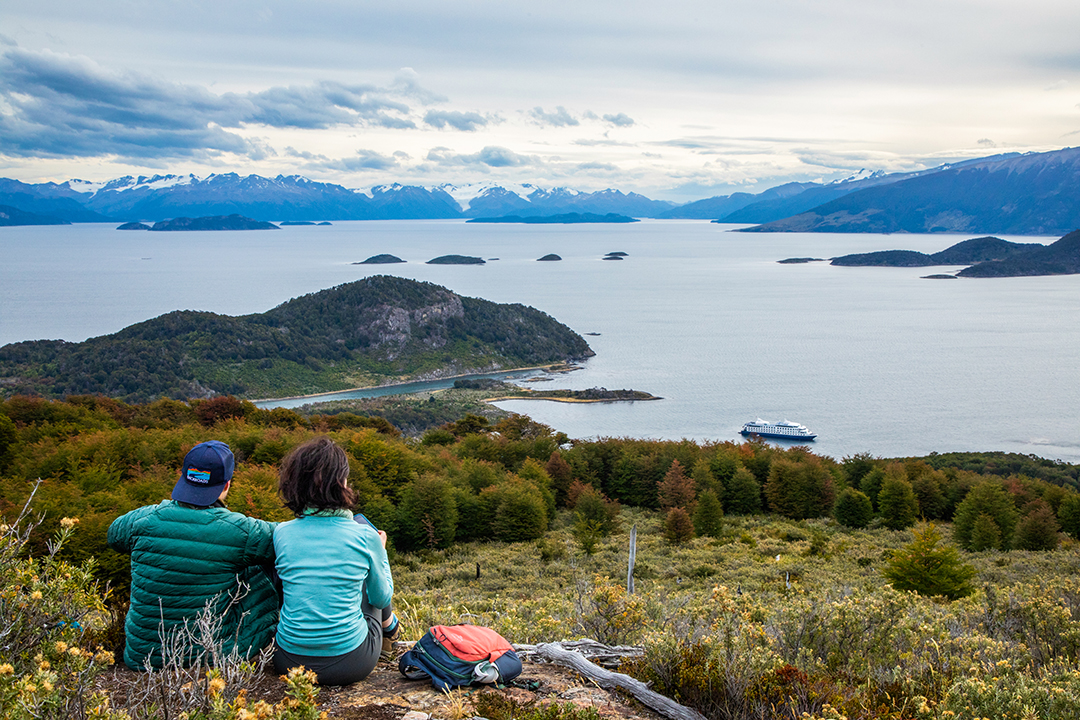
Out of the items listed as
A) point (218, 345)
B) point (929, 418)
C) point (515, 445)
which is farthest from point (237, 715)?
point (218, 345)

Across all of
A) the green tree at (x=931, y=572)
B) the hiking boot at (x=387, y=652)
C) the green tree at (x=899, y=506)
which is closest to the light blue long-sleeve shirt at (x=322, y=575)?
the hiking boot at (x=387, y=652)

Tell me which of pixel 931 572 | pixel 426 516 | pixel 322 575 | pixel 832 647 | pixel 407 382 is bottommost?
pixel 407 382

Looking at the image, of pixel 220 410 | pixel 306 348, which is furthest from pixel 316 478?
pixel 306 348

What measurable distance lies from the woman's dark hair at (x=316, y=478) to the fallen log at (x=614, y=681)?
169cm

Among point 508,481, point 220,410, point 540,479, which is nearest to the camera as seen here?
point 508,481

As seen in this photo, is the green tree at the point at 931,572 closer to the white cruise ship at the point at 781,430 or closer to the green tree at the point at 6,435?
the green tree at the point at 6,435

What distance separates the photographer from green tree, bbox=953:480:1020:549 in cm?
2144

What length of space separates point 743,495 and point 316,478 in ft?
85.2

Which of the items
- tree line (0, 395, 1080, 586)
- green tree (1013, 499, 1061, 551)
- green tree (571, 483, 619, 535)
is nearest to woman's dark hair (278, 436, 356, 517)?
tree line (0, 395, 1080, 586)

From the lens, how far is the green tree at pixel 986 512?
70.3ft

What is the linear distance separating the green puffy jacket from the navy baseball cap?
7cm

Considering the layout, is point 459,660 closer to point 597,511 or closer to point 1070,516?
point 597,511

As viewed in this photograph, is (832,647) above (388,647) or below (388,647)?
below

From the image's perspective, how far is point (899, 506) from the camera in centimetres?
2412
